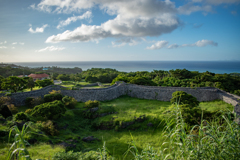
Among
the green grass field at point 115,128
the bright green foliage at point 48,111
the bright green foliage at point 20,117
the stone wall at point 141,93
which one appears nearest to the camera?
the green grass field at point 115,128

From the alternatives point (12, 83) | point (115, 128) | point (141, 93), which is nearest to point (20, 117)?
point (115, 128)

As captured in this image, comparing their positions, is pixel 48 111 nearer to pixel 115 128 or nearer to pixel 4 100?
pixel 4 100

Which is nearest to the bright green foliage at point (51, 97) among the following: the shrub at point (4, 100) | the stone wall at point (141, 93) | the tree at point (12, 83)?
the stone wall at point (141, 93)

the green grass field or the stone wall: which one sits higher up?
the stone wall

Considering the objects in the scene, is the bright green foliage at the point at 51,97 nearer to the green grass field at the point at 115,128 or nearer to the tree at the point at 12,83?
the green grass field at the point at 115,128

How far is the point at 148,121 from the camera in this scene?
45.7ft

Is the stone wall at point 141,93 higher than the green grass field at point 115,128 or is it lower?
higher

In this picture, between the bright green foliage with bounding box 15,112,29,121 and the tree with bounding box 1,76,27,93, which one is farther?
the tree with bounding box 1,76,27,93

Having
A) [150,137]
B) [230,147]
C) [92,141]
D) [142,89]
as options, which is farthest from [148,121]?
[230,147]

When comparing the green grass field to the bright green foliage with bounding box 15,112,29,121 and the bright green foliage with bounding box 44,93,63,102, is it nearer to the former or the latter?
the bright green foliage with bounding box 44,93,63,102

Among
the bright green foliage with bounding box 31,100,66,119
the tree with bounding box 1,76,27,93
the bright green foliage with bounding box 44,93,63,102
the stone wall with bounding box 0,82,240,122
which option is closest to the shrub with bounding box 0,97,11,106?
the stone wall with bounding box 0,82,240,122

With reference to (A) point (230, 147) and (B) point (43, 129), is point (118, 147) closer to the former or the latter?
(B) point (43, 129)

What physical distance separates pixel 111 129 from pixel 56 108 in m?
6.17

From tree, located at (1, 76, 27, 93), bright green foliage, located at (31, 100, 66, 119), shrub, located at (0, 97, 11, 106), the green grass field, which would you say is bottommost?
the green grass field
